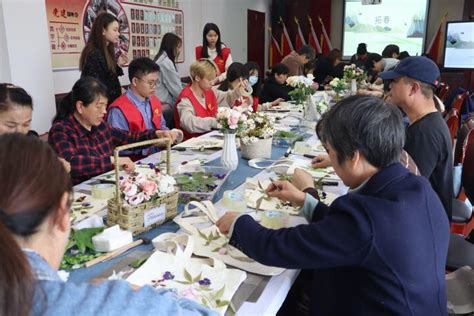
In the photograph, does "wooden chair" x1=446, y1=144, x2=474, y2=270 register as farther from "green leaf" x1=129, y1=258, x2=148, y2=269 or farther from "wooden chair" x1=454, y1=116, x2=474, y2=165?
"green leaf" x1=129, y1=258, x2=148, y2=269

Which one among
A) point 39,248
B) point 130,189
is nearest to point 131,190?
point 130,189

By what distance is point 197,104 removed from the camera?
338 cm

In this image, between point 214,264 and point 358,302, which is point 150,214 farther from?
point 358,302

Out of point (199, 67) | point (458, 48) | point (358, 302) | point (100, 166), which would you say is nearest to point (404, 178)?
point (358, 302)

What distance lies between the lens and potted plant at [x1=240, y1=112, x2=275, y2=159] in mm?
2307

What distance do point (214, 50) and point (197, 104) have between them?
199 centimetres

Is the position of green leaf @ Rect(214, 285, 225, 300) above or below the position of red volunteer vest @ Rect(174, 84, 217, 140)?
below

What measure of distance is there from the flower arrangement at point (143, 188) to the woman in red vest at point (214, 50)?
3606 millimetres

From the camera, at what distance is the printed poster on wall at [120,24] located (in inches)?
161

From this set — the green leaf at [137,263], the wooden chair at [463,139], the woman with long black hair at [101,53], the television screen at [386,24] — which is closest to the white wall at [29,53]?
the woman with long black hair at [101,53]

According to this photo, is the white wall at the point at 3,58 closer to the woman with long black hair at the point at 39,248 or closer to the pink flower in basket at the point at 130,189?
the pink flower in basket at the point at 130,189

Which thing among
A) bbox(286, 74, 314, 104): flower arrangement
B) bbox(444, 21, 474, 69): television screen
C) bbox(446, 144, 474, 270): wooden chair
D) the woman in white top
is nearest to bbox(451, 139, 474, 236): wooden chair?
bbox(446, 144, 474, 270): wooden chair

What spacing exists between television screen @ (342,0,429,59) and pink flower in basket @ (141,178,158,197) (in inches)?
353

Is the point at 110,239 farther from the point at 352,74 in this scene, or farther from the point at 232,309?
the point at 352,74
